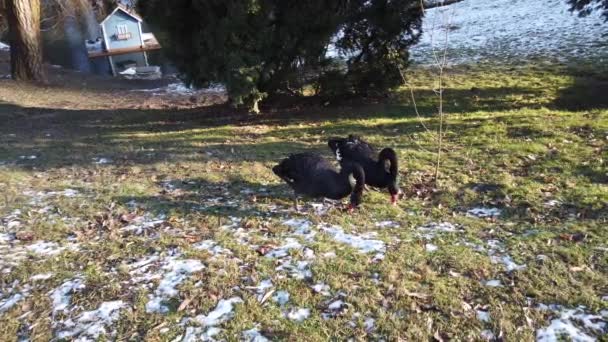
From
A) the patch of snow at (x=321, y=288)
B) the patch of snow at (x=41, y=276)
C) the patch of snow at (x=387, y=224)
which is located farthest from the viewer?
the patch of snow at (x=387, y=224)

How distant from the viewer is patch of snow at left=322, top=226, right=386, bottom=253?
15.5ft

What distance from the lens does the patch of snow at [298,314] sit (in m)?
3.67

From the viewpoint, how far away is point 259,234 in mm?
5133

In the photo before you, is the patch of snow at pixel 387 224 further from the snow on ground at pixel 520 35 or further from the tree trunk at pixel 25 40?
the tree trunk at pixel 25 40

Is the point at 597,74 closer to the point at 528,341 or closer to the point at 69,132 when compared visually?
the point at 528,341

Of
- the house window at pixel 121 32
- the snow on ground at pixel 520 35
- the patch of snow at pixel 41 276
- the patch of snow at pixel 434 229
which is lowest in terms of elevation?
the patch of snow at pixel 434 229

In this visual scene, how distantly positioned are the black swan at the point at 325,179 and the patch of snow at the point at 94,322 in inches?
97.8

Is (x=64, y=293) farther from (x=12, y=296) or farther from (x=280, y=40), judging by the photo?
(x=280, y=40)

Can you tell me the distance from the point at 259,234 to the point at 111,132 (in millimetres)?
6726

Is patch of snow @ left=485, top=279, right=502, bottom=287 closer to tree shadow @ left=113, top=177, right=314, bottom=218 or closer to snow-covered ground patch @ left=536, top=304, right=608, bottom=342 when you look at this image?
snow-covered ground patch @ left=536, top=304, right=608, bottom=342

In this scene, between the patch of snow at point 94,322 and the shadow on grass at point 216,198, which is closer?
the patch of snow at point 94,322

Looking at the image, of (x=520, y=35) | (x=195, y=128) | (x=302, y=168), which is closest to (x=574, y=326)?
(x=302, y=168)

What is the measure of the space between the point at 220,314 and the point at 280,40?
24.8ft

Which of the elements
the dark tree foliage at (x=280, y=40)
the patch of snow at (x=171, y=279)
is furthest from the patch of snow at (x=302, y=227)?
the dark tree foliage at (x=280, y=40)
